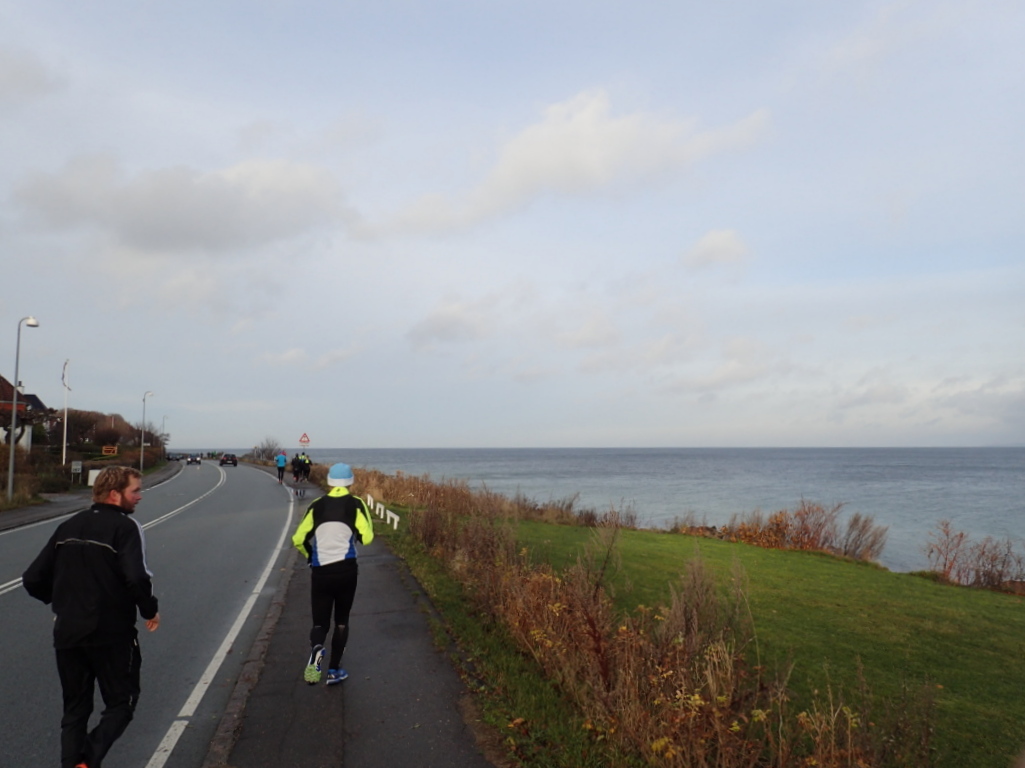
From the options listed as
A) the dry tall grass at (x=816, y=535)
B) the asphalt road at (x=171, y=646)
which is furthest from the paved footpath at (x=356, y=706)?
the dry tall grass at (x=816, y=535)

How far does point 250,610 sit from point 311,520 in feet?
13.2

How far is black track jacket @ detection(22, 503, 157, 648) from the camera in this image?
4031 millimetres

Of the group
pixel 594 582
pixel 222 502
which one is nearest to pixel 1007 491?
pixel 222 502

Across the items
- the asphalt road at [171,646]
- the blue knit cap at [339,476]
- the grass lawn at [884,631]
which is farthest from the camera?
the grass lawn at [884,631]

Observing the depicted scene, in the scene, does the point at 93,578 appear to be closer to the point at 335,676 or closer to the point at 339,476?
the point at 339,476

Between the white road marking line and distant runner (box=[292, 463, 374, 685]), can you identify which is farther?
distant runner (box=[292, 463, 374, 685])

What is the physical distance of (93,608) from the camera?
4.04 meters

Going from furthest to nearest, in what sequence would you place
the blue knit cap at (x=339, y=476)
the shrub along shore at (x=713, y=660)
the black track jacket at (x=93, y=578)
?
the blue knit cap at (x=339, y=476), the shrub along shore at (x=713, y=660), the black track jacket at (x=93, y=578)

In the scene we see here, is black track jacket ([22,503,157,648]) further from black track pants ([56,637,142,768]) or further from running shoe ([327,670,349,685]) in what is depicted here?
running shoe ([327,670,349,685])

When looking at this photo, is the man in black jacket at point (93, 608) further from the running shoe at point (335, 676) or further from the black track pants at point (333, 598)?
the running shoe at point (335, 676)

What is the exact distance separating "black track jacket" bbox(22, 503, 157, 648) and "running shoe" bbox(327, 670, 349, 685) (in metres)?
2.36

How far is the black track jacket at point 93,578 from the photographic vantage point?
4.03 m

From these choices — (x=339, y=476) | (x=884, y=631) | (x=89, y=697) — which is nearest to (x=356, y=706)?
(x=339, y=476)

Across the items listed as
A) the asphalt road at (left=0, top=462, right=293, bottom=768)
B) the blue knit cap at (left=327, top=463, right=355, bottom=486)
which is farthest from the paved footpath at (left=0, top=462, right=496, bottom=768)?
the blue knit cap at (left=327, top=463, right=355, bottom=486)
